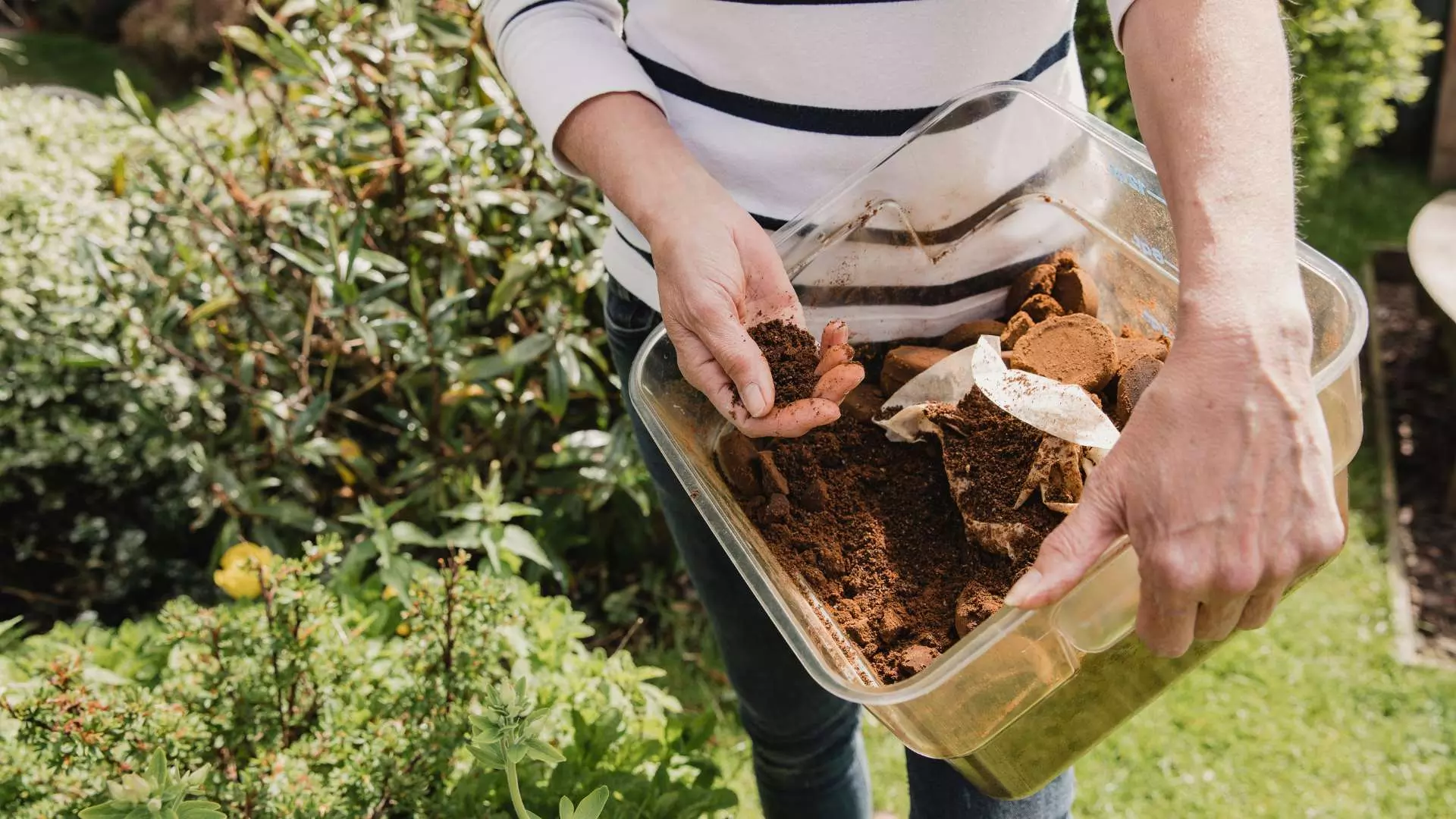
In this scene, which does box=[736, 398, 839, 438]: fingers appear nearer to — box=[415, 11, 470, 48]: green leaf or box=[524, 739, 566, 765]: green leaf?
box=[524, 739, 566, 765]: green leaf

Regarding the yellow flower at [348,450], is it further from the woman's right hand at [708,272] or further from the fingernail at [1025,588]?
the fingernail at [1025,588]

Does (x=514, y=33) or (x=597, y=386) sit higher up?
Answer: (x=514, y=33)

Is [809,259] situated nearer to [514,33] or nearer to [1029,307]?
[1029,307]

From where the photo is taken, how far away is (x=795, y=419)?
103cm

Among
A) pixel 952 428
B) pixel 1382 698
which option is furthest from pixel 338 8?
pixel 1382 698

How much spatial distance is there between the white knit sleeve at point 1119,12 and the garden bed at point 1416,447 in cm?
219

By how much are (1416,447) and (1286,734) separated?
1320 millimetres

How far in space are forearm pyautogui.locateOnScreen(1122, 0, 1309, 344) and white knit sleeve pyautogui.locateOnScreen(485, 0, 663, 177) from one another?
1.92ft

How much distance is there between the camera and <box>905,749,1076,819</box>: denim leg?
1.20 metres

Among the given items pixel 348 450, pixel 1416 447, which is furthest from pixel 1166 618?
pixel 1416 447

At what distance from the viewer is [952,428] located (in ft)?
3.46

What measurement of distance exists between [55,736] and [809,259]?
1088mm

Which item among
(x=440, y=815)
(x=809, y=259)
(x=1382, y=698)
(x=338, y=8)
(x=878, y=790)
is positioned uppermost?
(x=338, y=8)

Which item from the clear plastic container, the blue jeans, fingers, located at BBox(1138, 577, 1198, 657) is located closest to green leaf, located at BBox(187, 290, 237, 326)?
the blue jeans
